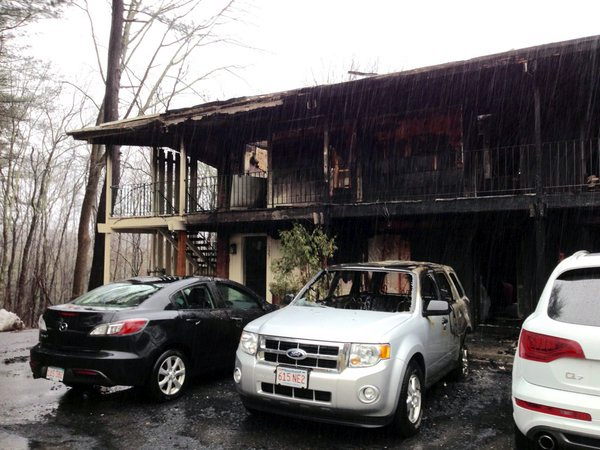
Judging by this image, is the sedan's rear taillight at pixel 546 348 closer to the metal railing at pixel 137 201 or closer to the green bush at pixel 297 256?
the green bush at pixel 297 256

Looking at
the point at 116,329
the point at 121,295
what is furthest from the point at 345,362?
the point at 121,295

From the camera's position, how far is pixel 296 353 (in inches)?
172

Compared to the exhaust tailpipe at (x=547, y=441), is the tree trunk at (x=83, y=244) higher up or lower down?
higher up

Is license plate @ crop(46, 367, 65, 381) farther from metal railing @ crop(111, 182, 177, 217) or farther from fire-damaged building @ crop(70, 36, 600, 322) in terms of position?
metal railing @ crop(111, 182, 177, 217)

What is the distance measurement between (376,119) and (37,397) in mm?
10055

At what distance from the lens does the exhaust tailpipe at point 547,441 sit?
311 centimetres

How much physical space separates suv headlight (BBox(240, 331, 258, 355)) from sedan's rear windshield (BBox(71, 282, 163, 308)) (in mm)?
1620

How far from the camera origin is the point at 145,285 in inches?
245

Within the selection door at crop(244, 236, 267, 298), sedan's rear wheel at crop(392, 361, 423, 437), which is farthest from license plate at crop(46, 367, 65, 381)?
door at crop(244, 236, 267, 298)

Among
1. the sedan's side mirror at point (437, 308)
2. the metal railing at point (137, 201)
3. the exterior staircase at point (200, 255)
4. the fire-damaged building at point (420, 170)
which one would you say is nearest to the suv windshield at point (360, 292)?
the sedan's side mirror at point (437, 308)

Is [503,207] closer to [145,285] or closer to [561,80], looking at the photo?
[561,80]

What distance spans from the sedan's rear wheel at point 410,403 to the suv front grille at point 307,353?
682mm

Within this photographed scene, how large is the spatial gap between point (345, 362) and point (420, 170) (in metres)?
9.01

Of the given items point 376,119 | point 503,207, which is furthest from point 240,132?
point 503,207
